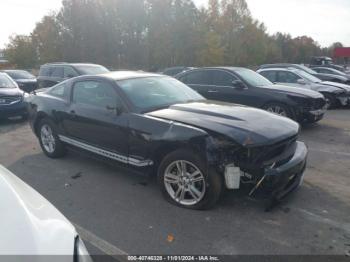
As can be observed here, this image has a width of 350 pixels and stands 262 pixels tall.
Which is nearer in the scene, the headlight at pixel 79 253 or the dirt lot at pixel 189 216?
the headlight at pixel 79 253

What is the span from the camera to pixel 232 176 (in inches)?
153

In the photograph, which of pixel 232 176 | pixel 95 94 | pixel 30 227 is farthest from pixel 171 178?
pixel 30 227

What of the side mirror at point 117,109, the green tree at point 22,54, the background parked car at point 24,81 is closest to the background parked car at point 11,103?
the side mirror at point 117,109

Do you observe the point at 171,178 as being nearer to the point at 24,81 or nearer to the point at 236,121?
the point at 236,121

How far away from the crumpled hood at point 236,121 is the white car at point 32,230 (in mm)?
2207

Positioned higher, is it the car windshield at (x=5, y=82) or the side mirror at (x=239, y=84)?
the side mirror at (x=239, y=84)

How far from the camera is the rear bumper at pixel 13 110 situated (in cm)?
1063

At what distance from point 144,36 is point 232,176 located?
157ft

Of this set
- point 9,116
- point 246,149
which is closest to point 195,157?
point 246,149

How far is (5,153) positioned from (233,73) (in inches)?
224

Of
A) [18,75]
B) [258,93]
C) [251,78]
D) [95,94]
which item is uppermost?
[251,78]

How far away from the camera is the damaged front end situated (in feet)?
12.8

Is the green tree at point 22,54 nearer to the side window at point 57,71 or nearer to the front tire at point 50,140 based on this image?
the side window at point 57,71

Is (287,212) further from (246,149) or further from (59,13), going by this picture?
(59,13)
